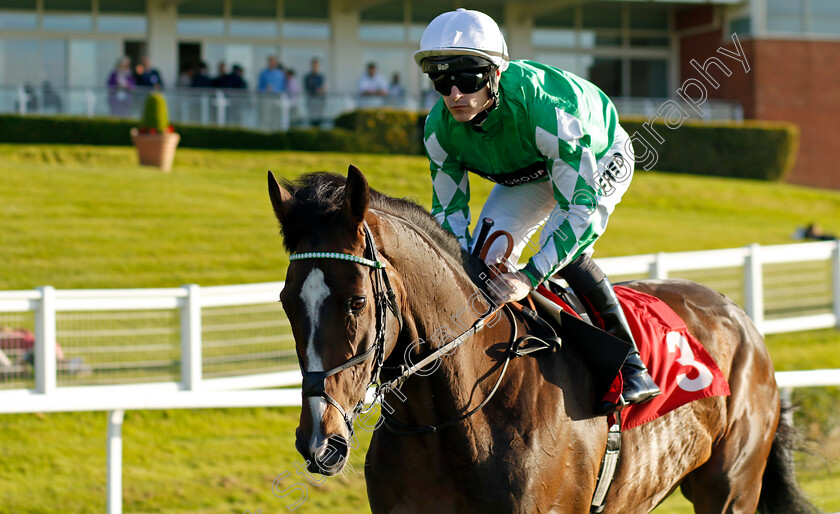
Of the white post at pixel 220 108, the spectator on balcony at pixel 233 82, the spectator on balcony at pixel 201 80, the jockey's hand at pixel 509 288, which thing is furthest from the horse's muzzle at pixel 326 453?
the spectator on balcony at pixel 201 80

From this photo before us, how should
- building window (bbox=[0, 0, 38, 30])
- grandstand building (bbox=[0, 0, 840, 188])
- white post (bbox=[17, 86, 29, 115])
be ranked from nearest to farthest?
white post (bbox=[17, 86, 29, 115]) < building window (bbox=[0, 0, 38, 30]) < grandstand building (bbox=[0, 0, 840, 188])

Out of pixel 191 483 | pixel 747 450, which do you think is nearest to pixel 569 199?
pixel 747 450

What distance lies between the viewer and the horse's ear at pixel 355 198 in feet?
6.79

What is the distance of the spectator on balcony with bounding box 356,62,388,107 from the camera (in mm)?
18359

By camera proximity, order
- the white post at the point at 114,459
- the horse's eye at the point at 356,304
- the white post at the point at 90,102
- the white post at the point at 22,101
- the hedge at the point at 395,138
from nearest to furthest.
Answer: the horse's eye at the point at 356,304 < the white post at the point at 114,459 < the hedge at the point at 395,138 < the white post at the point at 22,101 < the white post at the point at 90,102

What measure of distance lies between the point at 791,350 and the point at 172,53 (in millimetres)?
16402

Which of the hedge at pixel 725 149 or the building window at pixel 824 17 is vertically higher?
the building window at pixel 824 17

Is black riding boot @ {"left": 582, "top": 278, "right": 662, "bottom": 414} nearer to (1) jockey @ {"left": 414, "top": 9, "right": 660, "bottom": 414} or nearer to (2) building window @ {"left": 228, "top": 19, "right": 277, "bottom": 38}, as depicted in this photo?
(1) jockey @ {"left": 414, "top": 9, "right": 660, "bottom": 414}

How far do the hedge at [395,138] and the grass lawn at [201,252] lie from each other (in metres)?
0.72

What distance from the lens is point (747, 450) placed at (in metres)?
3.38

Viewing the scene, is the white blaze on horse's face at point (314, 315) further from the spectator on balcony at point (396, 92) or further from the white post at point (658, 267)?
the spectator on balcony at point (396, 92)

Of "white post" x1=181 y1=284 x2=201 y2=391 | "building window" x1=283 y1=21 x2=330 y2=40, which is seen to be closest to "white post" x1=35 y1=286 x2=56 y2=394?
"white post" x1=181 y1=284 x2=201 y2=391

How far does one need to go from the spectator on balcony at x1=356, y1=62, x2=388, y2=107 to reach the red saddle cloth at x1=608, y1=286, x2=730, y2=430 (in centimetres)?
1551

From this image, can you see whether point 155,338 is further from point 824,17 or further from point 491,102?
point 824,17
